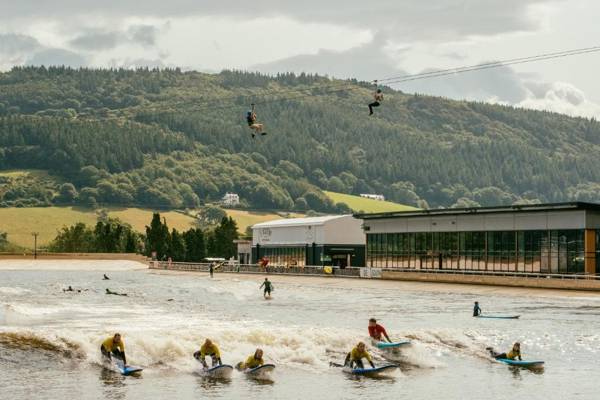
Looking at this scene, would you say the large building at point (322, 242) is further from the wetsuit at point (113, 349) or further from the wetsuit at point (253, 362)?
the wetsuit at point (253, 362)

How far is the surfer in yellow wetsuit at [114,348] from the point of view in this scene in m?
38.1

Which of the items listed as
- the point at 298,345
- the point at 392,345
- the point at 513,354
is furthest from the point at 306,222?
the point at 513,354

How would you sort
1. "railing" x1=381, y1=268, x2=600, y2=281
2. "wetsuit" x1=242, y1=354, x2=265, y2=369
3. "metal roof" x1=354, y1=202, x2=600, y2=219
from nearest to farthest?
"wetsuit" x1=242, y1=354, x2=265, y2=369
"railing" x1=381, y1=268, x2=600, y2=281
"metal roof" x1=354, y1=202, x2=600, y2=219

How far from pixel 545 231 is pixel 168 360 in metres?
65.9

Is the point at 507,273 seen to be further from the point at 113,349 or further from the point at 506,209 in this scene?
the point at 113,349

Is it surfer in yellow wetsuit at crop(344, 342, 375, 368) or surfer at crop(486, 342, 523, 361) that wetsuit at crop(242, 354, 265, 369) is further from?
surfer at crop(486, 342, 523, 361)

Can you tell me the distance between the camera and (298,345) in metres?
43.9

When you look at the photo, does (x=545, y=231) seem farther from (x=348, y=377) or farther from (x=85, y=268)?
(x=85, y=268)

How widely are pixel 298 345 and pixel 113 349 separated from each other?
9.29 meters

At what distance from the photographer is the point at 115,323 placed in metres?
55.9

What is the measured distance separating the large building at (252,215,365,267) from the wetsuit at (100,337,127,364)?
103m

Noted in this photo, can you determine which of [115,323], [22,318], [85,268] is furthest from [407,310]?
[85,268]

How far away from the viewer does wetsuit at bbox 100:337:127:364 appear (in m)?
38.1

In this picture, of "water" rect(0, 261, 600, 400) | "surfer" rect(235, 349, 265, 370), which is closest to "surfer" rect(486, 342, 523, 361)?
"water" rect(0, 261, 600, 400)
